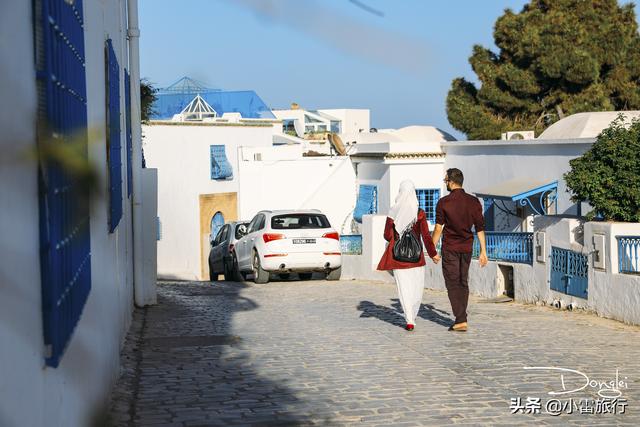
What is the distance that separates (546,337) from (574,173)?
414cm

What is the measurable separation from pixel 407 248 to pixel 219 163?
116 ft

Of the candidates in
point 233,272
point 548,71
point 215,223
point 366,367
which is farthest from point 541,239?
point 215,223

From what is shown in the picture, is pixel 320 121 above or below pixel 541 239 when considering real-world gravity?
above

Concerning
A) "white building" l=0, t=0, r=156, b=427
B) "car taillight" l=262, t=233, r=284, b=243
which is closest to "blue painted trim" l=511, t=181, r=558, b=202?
"car taillight" l=262, t=233, r=284, b=243

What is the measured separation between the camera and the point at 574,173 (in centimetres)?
1477

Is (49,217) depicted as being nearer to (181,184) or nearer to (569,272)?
(569,272)

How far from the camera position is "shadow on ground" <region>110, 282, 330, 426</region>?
7.26 meters

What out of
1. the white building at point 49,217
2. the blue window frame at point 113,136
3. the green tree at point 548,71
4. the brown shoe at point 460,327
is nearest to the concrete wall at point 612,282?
the brown shoe at point 460,327

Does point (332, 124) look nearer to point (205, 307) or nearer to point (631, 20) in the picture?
point (631, 20)

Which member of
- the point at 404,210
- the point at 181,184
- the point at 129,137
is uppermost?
the point at 181,184

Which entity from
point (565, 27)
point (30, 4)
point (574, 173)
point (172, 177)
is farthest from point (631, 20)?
point (30, 4)

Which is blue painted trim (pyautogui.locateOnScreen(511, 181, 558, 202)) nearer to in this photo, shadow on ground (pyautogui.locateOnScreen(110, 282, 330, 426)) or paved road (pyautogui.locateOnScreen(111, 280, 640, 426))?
paved road (pyautogui.locateOnScreen(111, 280, 640, 426))

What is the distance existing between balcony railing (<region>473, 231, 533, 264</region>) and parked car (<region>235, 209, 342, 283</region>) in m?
4.93

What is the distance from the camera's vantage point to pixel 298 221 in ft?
74.8
